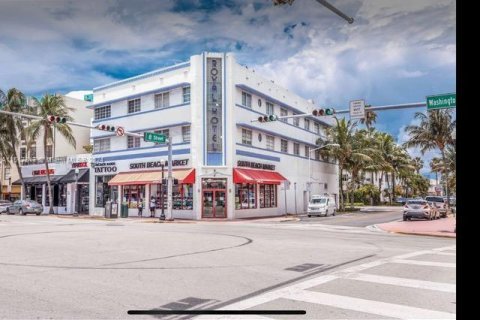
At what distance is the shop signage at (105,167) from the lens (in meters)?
34.7

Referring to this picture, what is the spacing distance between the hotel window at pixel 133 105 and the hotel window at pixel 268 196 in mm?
10751

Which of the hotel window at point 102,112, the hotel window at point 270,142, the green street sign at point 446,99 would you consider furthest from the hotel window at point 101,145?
the green street sign at point 446,99

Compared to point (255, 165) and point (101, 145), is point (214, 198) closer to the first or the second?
point (255, 165)

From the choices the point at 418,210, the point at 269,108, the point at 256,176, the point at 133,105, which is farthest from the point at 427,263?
the point at 133,105

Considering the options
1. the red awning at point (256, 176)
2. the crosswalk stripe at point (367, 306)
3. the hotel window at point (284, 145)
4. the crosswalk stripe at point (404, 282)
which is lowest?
the crosswalk stripe at point (404, 282)

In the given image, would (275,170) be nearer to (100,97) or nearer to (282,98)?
(282,98)

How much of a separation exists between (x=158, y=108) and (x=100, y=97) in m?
6.12

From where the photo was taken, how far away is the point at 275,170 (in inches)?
1389

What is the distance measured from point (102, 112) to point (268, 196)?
14.5 metres

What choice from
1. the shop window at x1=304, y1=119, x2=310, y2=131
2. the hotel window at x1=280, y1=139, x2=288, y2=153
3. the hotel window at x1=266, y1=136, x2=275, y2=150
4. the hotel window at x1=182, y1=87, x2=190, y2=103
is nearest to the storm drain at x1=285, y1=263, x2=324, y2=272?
the hotel window at x1=182, y1=87, x2=190, y2=103

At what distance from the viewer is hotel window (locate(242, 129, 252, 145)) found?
3177 centimetres

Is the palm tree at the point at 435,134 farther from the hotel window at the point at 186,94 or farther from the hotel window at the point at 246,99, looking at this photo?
the hotel window at the point at 246,99

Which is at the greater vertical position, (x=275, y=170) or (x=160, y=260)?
(x=275, y=170)
